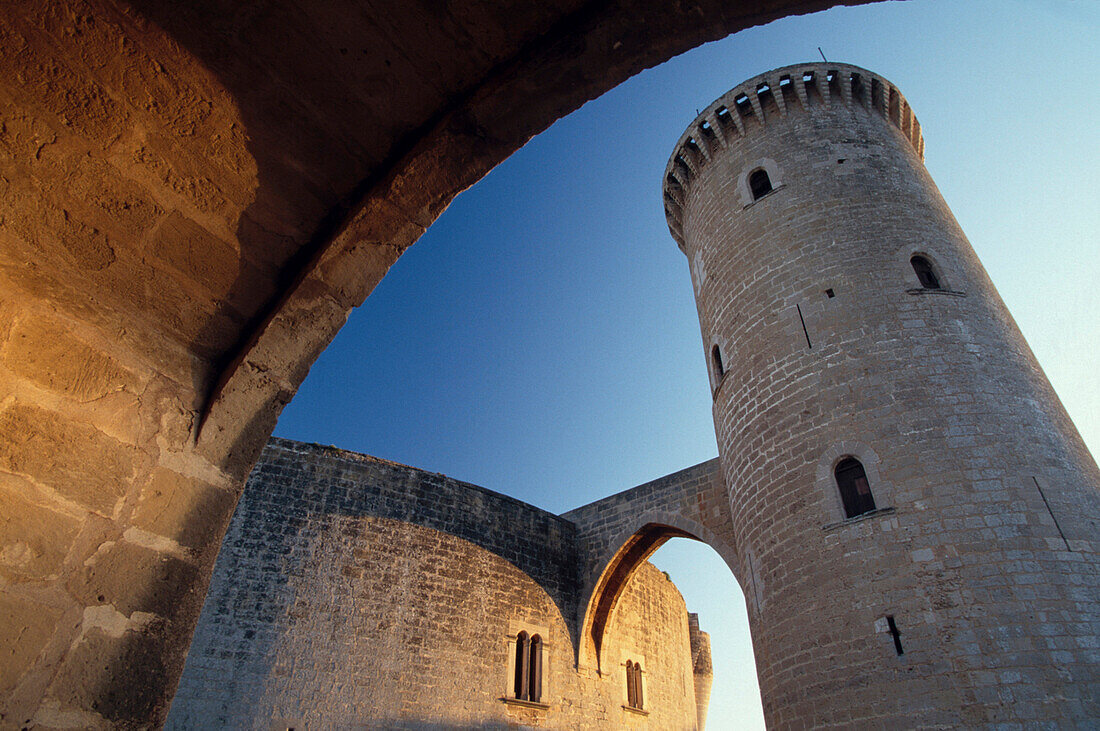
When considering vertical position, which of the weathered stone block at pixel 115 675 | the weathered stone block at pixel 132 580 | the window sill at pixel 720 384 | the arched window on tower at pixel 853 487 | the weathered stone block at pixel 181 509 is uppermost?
the window sill at pixel 720 384

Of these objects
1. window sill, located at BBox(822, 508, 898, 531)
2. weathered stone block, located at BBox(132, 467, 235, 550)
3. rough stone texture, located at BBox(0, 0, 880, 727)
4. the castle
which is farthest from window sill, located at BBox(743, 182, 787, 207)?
weathered stone block, located at BBox(132, 467, 235, 550)

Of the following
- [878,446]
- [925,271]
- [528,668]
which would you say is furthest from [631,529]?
[925,271]

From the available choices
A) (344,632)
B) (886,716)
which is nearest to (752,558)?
(886,716)

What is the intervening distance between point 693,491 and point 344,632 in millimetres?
6015

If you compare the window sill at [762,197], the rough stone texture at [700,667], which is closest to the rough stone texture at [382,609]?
the rough stone texture at [700,667]

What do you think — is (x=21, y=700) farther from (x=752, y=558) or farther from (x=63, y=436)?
(x=752, y=558)

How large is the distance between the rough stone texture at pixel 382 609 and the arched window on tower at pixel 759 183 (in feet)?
22.5

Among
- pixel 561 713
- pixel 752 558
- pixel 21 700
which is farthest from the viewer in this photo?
pixel 561 713

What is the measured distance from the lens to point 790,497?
7664 mm

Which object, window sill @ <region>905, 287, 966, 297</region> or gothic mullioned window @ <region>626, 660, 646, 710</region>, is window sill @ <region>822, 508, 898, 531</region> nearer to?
window sill @ <region>905, 287, 966, 297</region>

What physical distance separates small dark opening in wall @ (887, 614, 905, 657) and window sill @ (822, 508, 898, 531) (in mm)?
992

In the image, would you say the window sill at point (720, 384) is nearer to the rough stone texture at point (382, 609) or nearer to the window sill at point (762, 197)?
the window sill at point (762, 197)

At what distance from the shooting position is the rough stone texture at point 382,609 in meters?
8.69

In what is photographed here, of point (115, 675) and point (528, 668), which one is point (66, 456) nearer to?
point (115, 675)
